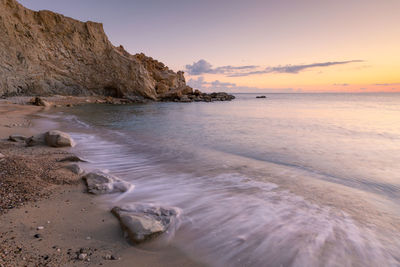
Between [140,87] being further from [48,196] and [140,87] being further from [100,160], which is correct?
[48,196]

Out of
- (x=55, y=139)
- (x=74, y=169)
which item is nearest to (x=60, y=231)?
(x=74, y=169)

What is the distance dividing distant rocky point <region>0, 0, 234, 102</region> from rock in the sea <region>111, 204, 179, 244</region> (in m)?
26.4

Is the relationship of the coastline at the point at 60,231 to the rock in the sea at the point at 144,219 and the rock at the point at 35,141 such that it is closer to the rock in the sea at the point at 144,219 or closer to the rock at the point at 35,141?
the rock in the sea at the point at 144,219

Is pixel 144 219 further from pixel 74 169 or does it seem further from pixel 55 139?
pixel 55 139

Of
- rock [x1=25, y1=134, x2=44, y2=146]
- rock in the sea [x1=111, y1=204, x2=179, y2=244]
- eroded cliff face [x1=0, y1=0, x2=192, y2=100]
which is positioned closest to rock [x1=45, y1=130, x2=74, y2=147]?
rock [x1=25, y1=134, x2=44, y2=146]

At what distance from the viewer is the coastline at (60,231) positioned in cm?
170

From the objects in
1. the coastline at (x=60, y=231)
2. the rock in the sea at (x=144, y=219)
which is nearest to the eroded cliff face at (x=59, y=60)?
the coastline at (x=60, y=231)

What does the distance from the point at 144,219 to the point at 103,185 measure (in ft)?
4.20

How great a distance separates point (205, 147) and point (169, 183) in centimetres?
364

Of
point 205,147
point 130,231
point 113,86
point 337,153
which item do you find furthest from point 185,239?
point 113,86

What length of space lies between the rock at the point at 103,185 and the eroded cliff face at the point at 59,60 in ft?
82.1

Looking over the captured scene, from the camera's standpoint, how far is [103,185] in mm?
3174

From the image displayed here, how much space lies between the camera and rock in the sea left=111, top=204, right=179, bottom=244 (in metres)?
2.03

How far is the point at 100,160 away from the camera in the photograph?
5.02 meters
